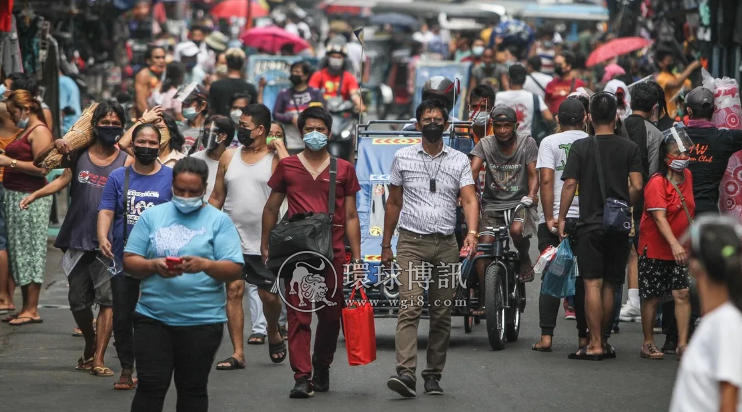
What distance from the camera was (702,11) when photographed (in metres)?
16.6

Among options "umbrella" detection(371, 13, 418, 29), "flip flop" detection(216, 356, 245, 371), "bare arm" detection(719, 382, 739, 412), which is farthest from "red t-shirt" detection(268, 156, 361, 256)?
"umbrella" detection(371, 13, 418, 29)

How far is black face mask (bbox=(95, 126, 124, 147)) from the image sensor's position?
9.84m

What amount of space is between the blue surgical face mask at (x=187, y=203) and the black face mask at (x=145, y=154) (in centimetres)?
180

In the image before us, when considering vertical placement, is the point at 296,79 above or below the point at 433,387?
above

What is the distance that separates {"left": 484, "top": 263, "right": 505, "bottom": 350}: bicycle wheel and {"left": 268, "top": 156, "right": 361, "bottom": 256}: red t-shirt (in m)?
1.81

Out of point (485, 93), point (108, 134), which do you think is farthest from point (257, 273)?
point (485, 93)

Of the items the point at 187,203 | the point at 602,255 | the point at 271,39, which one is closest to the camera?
the point at 187,203

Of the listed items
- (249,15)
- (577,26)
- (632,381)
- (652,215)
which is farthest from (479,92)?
(577,26)

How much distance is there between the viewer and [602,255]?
1045cm

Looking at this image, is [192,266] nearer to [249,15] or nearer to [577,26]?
[249,15]

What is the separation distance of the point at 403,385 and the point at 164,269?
8.78 feet

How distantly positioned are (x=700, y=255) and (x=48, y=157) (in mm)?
6794

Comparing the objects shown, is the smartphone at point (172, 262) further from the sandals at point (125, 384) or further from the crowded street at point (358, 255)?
the sandals at point (125, 384)

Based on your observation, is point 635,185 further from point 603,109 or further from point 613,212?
point 603,109
